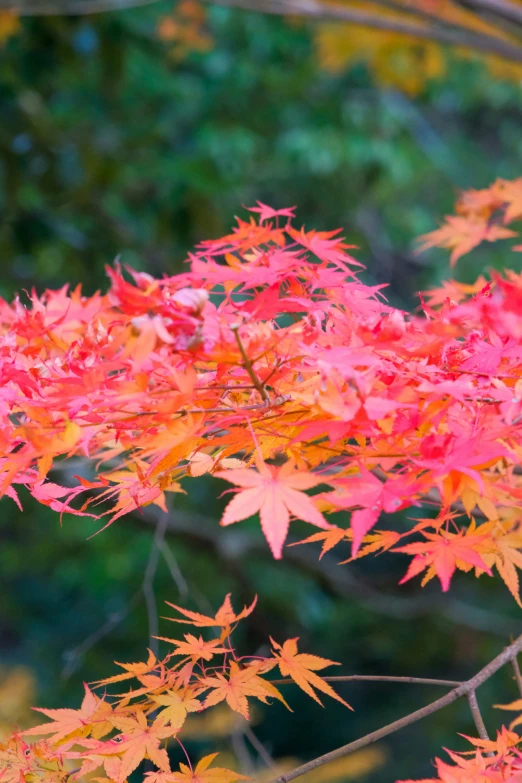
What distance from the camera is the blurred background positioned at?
280 centimetres

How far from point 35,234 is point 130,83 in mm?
1349

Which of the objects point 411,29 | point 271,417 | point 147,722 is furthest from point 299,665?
point 411,29

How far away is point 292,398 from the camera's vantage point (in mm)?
689

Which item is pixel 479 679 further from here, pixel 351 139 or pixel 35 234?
pixel 351 139

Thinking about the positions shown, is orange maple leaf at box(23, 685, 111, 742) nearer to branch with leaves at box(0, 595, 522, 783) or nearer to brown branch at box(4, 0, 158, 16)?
branch with leaves at box(0, 595, 522, 783)

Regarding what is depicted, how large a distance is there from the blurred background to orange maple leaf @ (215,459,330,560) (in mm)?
1947

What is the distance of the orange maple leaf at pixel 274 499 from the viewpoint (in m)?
0.53

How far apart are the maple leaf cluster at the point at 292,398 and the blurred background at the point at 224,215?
1749mm

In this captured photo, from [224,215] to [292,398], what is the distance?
111 inches

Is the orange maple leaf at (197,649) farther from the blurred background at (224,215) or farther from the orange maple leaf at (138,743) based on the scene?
the blurred background at (224,215)

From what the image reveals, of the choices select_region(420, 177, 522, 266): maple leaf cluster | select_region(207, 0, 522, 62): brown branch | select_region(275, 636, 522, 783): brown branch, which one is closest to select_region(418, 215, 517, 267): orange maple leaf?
select_region(420, 177, 522, 266): maple leaf cluster

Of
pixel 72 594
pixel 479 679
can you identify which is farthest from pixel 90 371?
pixel 72 594

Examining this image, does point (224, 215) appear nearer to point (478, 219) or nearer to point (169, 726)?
point (478, 219)

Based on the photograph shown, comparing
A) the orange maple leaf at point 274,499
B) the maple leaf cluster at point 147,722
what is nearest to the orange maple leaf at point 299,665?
the maple leaf cluster at point 147,722
